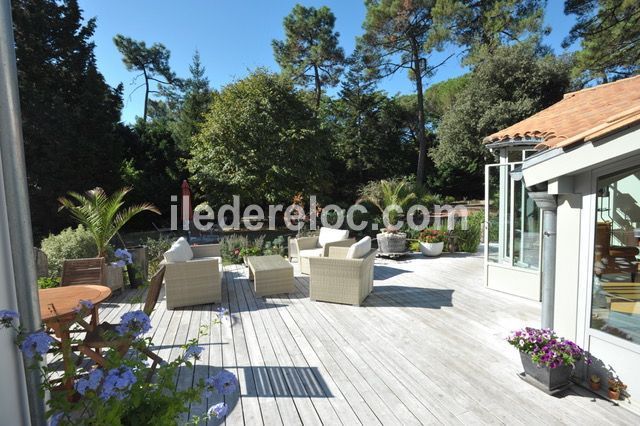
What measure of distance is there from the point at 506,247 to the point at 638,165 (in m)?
3.19

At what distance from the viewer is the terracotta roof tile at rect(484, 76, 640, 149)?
3.68m

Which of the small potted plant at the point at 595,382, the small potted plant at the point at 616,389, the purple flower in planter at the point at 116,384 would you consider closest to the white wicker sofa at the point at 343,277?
the small potted plant at the point at 595,382

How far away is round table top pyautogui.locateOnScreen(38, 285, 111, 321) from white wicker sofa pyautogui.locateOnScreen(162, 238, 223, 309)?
4.95ft

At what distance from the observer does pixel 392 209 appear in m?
9.54

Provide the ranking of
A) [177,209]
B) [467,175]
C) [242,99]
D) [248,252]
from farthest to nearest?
[467,175], [177,209], [242,99], [248,252]

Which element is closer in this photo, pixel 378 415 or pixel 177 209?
pixel 378 415

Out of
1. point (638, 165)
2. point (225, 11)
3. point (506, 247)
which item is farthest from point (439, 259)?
point (225, 11)

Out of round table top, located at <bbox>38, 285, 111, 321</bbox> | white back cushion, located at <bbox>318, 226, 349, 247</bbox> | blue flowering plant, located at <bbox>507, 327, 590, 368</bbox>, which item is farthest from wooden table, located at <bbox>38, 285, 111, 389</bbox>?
white back cushion, located at <bbox>318, 226, 349, 247</bbox>

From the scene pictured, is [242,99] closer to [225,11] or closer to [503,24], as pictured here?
[225,11]

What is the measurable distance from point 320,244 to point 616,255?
4.94m

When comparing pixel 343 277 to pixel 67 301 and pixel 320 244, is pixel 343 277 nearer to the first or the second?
pixel 320 244

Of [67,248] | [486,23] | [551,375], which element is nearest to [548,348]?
[551,375]

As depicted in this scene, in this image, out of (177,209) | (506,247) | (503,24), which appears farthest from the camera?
(177,209)

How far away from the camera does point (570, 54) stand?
13742 mm
